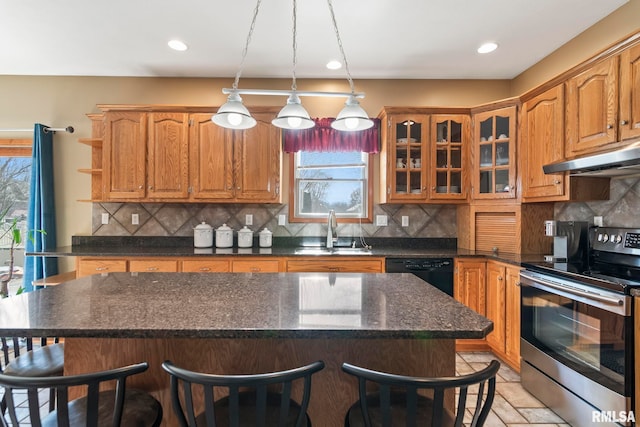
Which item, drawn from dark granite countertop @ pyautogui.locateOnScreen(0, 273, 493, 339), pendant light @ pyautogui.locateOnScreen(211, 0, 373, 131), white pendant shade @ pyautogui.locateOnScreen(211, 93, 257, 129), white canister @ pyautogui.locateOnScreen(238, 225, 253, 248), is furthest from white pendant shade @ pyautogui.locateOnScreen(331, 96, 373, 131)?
white canister @ pyautogui.locateOnScreen(238, 225, 253, 248)

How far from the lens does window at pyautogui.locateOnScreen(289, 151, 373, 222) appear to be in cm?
367

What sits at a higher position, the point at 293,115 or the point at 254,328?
the point at 293,115

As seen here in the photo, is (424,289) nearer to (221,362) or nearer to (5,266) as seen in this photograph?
(221,362)

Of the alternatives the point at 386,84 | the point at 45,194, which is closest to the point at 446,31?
the point at 386,84

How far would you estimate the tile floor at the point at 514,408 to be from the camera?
1.99 m

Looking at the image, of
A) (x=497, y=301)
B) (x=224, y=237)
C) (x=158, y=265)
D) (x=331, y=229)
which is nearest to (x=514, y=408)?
(x=497, y=301)

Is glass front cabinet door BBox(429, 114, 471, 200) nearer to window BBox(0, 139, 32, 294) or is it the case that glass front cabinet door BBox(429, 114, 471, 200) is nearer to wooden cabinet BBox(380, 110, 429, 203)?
wooden cabinet BBox(380, 110, 429, 203)

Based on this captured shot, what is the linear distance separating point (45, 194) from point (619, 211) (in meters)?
5.30

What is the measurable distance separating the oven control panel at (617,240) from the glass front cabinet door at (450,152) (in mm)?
1137

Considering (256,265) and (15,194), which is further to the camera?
(15,194)

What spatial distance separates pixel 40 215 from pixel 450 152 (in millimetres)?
4363

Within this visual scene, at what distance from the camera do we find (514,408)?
2145 millimetres

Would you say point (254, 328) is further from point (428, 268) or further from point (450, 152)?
point (450, 152)

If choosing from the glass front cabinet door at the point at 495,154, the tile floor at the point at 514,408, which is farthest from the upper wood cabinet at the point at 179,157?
the glass front cabinet door at the point at 495,154
